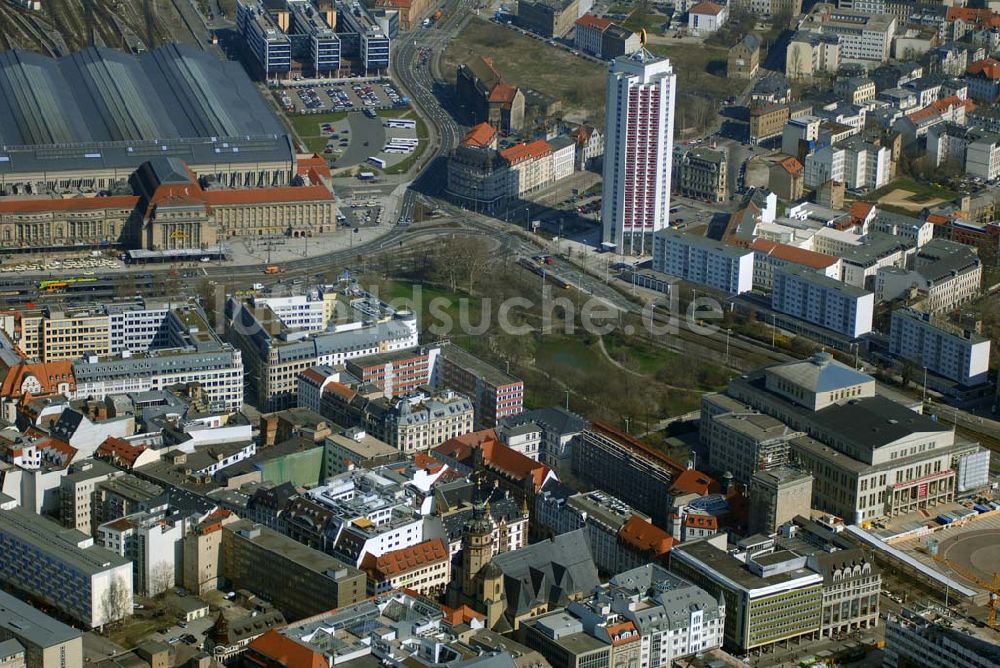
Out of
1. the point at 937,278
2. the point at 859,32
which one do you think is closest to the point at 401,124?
the point at 859,32

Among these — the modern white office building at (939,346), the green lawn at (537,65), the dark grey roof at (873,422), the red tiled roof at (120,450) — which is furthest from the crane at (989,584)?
the green lawn at (537,65)

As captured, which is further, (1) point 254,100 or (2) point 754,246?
(1) point 254,100

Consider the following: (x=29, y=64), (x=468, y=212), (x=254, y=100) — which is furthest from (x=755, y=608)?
(x=29, y=64)

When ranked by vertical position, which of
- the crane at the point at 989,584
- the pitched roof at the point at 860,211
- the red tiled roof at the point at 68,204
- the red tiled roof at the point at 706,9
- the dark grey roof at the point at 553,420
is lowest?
the crane at the point at 989,584

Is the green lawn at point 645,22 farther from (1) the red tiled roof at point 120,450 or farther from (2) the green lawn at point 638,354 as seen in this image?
(1) the red tiled roof at point 120,450

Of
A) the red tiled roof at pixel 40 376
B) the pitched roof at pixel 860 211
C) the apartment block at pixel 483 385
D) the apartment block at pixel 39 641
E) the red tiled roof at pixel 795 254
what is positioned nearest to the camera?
the apartment block at pixel 39 641

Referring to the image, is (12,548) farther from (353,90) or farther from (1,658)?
(353,90)

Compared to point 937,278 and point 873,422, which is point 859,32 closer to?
point 937,278
